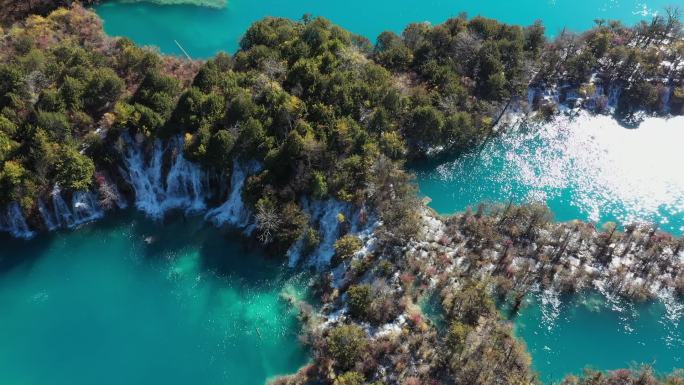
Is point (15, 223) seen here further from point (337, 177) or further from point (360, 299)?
point (360, 299)

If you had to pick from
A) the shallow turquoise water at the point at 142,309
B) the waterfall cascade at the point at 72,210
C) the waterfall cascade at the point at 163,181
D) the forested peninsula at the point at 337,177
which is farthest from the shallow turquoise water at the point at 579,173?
the waterfall cascade at the point at 72,210

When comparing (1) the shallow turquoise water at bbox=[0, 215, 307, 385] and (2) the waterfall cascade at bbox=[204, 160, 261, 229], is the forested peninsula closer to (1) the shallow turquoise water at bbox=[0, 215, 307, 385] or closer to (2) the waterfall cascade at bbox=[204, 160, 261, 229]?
(2) the waterfall cascade at bbox=[204, 160, 261, 229]

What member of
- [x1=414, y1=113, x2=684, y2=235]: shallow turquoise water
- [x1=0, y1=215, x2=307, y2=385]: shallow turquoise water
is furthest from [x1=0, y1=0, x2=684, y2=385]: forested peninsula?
[x1=414, y1=113, x2=684, y2=235]: shallow turquoise water

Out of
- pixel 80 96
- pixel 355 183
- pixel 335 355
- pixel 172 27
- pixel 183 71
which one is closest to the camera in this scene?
pixel 335 355

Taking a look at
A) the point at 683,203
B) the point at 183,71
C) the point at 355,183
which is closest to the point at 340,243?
the point at 355,183

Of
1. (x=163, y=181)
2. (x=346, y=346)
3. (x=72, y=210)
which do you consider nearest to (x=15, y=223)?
(x=72, y=210)

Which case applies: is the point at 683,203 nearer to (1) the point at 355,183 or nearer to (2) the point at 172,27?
(1) the point at 355,183
